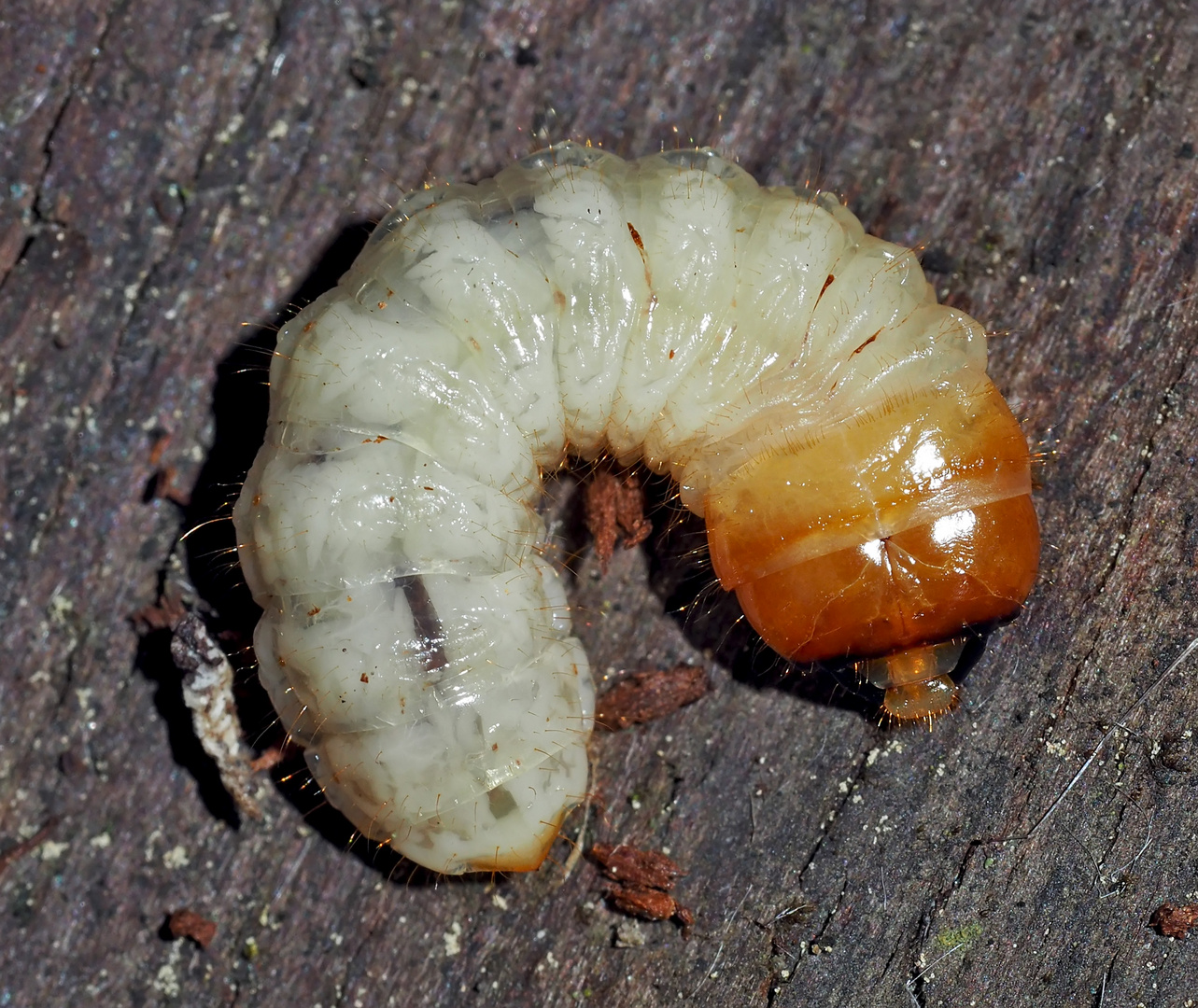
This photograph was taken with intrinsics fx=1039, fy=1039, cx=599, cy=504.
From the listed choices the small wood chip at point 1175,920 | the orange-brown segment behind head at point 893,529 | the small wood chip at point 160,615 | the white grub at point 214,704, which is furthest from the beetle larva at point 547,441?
the small wood chip at point 1175,920

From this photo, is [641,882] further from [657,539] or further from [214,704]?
[214,704]

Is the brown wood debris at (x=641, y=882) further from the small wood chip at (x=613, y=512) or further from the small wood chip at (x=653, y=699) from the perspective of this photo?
the small wood chip at (x=613, y=512)

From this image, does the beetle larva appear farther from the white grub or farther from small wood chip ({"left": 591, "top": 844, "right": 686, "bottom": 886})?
the white grub

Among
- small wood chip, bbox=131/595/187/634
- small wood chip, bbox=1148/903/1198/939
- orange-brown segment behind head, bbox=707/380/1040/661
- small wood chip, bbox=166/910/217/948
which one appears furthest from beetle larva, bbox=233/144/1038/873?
small wood chip, bbox=1148/903/1198/939

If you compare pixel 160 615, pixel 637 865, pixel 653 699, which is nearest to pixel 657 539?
pixel 653 699

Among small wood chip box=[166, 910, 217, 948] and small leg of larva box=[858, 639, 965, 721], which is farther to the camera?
small wood chip box=[166, 910, 217, 948]

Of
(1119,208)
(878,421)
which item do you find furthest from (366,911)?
(1119,208)

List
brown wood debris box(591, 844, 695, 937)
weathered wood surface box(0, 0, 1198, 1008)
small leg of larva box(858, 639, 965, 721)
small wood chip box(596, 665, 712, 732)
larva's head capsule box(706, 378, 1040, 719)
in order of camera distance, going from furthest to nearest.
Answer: small wood chip box(596, 665, 712, 732) < brown wood debris box(591, 844, 695, 937) < weathered wood surface box(0, 0, 1198, 1008) < small leg of larva box(858, 639, 965, 721) < larva's head capsule box(706, 378, 1040, 719)
